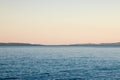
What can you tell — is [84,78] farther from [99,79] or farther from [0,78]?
[0,78]

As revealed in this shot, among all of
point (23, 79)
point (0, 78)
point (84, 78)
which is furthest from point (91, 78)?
point (0, 78)

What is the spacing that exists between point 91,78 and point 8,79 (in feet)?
63.6

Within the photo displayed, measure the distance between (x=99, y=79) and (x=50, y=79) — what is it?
11.5 metres

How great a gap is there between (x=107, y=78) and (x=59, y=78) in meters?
11.6

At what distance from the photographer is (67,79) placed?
61.9 metres

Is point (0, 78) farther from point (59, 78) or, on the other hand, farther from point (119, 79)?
point (119, 79)

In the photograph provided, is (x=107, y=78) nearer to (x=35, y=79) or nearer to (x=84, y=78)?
(x=84, y=78)

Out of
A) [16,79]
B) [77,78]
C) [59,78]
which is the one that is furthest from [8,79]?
[77,78]

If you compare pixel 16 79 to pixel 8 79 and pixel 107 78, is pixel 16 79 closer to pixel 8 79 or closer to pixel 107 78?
pixel 8 79

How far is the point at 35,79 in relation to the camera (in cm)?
6106

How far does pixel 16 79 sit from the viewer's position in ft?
201

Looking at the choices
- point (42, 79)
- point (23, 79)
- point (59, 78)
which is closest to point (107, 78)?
point (59, 78)

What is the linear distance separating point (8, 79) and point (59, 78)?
1179 cm

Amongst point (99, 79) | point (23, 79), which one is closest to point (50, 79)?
point (23, 79)
